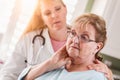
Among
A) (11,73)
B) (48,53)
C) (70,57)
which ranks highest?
(70,57)

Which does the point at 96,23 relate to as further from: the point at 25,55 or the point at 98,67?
the point at 25,55

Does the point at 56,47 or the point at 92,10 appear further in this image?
the point at 92,10

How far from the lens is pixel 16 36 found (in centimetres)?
246

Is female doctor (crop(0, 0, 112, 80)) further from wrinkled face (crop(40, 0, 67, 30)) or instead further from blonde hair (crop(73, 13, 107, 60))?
blonde hair (crop(73, 13, 107, 60))

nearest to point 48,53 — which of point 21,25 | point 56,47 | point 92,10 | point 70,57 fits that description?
point 56,47

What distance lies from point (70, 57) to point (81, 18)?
21cm

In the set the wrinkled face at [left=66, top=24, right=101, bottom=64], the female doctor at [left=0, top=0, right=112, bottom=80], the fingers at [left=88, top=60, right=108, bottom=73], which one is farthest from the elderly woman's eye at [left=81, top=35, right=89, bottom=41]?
the female doctor at [left=0, top=0, right=112, bottom=80]

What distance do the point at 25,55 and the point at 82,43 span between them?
2.30 ft

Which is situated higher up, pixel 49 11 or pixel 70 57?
pixel 49 11

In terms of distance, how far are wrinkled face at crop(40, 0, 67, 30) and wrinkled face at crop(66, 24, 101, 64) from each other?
580mm

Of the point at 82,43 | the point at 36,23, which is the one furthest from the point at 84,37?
the point at 36,23

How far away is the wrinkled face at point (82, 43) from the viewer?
1.28 meters

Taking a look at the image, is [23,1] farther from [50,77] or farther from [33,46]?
[50,77]

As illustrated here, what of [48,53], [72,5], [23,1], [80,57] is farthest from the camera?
[72,5]
